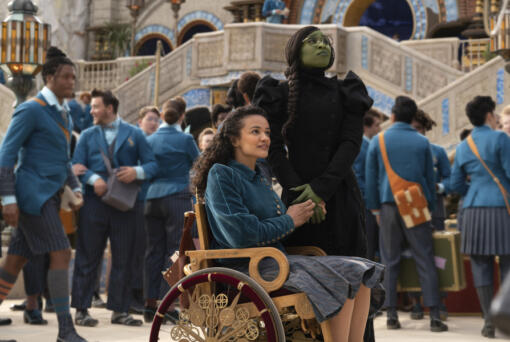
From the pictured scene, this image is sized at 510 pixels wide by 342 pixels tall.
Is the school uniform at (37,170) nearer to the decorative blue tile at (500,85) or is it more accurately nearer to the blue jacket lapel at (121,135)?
the blue jacket lapel at (121,135)

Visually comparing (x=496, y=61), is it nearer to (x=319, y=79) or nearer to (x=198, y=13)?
(x=319, y=79)

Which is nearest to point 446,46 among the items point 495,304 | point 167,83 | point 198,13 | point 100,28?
point 167,83

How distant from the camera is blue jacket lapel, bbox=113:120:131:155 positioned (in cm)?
652

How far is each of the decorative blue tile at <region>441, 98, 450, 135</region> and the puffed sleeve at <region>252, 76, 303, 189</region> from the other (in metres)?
10.1

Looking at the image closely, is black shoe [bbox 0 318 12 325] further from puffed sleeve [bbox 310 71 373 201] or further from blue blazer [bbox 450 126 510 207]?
blue blazer [bbox 450 126 510 207]

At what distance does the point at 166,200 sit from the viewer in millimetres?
6785

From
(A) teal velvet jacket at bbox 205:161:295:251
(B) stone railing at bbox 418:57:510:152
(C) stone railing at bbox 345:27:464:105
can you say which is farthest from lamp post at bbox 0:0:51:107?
(C) stone railing at bbox 345:27:464:105

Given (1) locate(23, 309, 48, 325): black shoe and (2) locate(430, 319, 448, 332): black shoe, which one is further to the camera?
(1) locate(23, 309, 48, 325): black shoe

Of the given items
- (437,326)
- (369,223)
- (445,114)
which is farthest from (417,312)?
(445,114)

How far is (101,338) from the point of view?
18.3 feet

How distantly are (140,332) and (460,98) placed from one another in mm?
9168

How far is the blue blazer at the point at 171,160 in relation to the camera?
22.4 ft

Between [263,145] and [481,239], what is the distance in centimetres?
298

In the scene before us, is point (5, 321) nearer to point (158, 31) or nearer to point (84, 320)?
point (84, 320)
